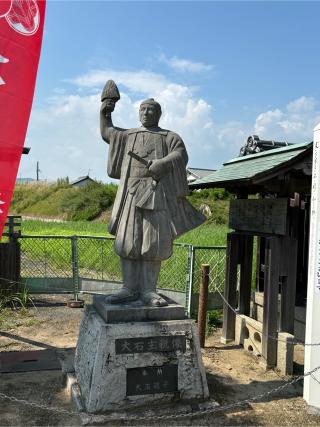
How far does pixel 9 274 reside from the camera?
347 inches

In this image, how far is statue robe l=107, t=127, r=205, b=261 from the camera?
176 inches

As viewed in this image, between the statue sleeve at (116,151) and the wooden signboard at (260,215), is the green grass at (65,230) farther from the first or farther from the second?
the statue sleeve at (116,151)

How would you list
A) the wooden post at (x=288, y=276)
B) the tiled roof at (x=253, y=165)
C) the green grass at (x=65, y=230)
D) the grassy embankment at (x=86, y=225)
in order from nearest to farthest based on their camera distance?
the tiled roof at (x=253, y=165) → the wooden post at (x=288, y=276) → the grassy embankment at (x=86, y=225) → the green grass at (x=65, y=230)

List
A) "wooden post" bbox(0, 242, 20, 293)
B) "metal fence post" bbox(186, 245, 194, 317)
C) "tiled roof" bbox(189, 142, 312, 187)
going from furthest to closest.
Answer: "wooden post" bbox(0, 242, 20, 293) → "metal fence post" bbox(186, 245, 194, 317) → "tiled roof" bbox(189, 142, 312, 187)

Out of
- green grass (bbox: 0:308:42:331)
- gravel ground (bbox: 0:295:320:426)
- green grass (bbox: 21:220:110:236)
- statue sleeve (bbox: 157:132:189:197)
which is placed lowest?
gravel ground (bbox: 0:295:320:426)

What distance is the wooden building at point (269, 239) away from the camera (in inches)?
221

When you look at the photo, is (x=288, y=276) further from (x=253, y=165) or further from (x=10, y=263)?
(x=10, y=263)

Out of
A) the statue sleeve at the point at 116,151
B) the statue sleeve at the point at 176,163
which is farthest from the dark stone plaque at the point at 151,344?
the statue sleeve at the point at 116,151

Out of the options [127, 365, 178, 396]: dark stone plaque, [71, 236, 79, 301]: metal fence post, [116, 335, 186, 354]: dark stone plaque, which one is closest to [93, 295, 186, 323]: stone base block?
[116, 335, 186, 354]: dark stone plaque

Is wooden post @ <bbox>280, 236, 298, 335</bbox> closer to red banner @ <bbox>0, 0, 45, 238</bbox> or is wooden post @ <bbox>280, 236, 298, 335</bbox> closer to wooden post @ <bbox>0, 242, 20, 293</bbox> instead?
red banner @ <bbox>0, 0, 45, 238</bbox>

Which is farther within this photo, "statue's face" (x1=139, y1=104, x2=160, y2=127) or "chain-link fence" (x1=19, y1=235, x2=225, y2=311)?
"chain-link fence" (x1=19, y1=235, x2=225, y2=311)

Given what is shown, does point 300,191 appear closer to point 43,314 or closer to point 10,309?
point 43,314

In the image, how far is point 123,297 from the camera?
4.54m

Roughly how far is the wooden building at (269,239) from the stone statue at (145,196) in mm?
1276
